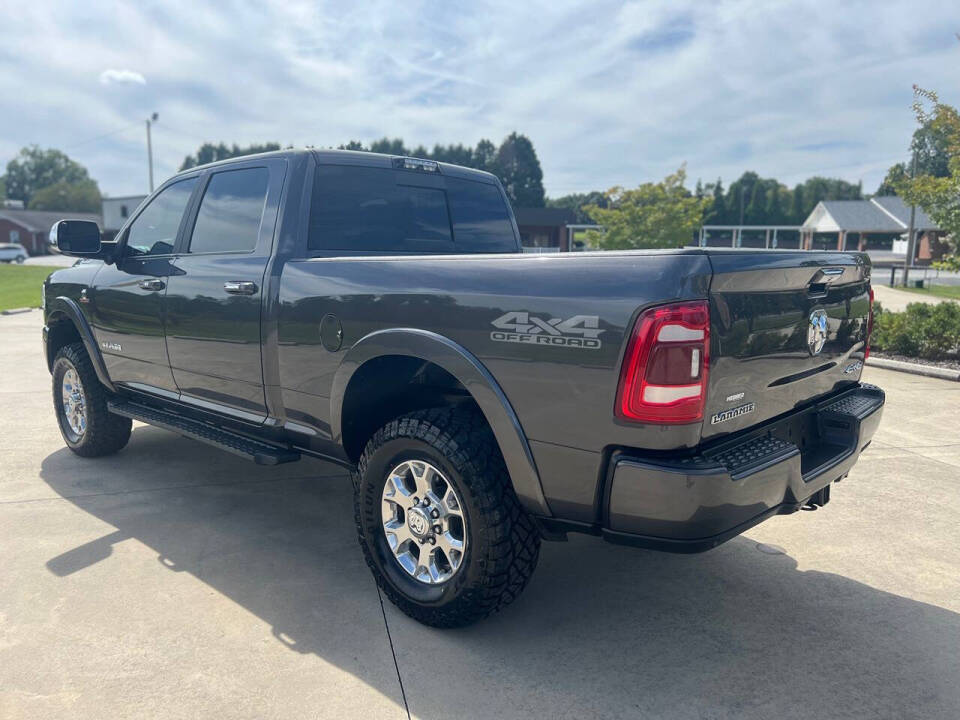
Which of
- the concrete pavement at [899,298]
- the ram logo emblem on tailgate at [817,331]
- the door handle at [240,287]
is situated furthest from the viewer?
the concrete pavement at [899,298]

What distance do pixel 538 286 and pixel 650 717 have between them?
1497 millimetres

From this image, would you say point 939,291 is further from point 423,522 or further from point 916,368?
point 423,522

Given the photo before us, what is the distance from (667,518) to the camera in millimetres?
2354

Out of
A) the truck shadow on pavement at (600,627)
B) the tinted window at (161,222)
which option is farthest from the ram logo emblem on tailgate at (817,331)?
the tinted window at (161,222)

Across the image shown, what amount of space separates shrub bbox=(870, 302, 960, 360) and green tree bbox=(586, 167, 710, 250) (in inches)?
Answer: 640

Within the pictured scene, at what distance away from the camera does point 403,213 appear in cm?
416

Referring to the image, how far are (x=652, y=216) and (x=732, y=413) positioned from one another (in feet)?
80.9

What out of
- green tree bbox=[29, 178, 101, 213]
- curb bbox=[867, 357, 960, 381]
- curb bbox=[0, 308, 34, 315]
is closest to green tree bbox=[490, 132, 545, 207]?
green tree bbox=[29, 178, 101, 213]

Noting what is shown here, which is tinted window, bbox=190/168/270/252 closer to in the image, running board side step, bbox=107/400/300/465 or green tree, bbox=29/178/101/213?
running board side step, bbox=107/400/300/465

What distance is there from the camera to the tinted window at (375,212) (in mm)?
3766

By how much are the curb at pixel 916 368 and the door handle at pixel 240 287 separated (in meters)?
8.07

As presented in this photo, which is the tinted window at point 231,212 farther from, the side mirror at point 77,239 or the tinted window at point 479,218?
the tinted window at point 479,218

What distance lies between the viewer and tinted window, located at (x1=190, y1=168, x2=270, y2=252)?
388cm

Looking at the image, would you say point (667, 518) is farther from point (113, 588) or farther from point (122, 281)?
point (122, 281)
